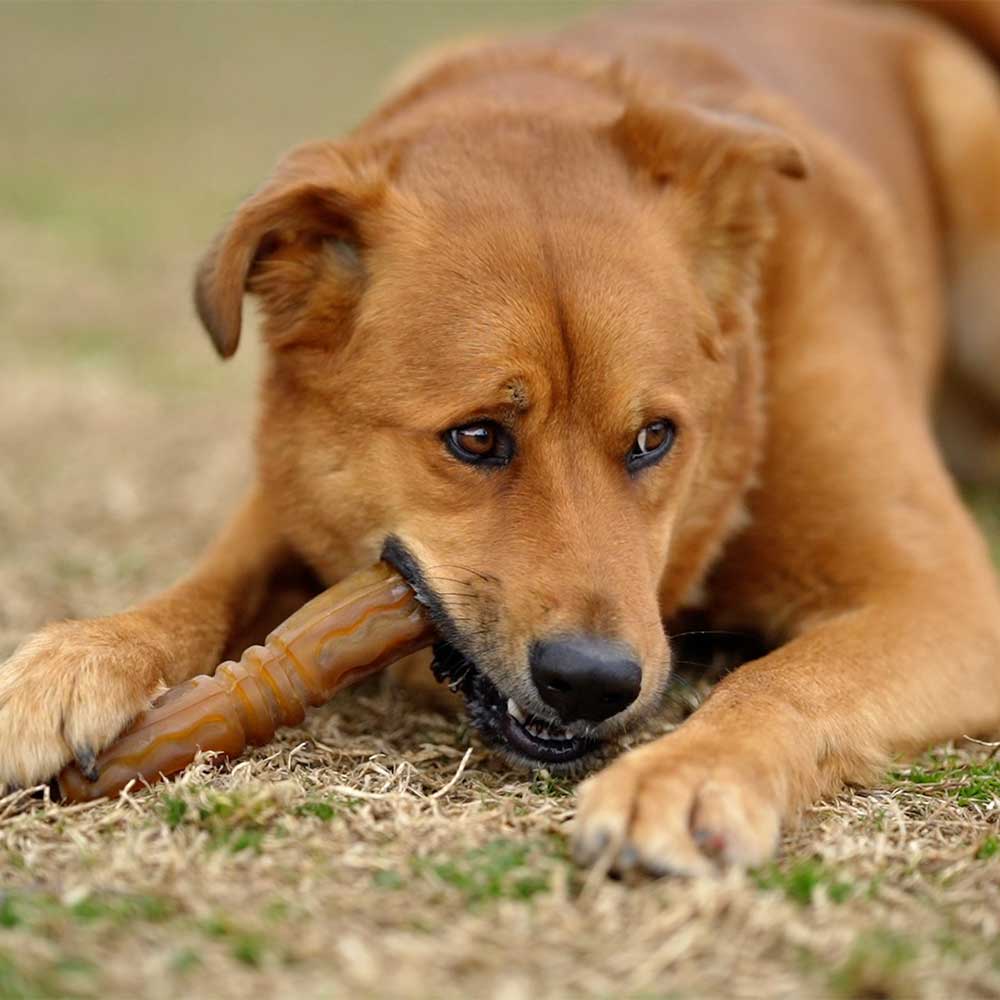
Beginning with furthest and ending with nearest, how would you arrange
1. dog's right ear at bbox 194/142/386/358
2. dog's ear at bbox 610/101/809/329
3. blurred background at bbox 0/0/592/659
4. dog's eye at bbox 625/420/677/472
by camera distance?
1. blurred background at bbox 0/0/592/659
2. dog's ear at bbox 610/101/809/329
3. dog's right ear at bbox 194/142/386/358
4. dog's eye at bbox 625/420/677/472

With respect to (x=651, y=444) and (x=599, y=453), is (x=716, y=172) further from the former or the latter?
(x=599, y=453)

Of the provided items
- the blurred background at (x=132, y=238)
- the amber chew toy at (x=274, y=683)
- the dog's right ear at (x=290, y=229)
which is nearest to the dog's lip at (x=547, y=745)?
the amber chew toy at (x=274, y=683)

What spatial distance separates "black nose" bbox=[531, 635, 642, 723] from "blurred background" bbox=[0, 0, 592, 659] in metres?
1.75

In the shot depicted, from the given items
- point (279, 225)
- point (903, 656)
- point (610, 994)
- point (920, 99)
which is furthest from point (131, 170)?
point (610, 994)

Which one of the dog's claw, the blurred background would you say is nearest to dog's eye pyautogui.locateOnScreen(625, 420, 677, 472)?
the dog's claw

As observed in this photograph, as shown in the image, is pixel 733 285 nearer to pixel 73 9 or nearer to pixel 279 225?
pixel 279 225

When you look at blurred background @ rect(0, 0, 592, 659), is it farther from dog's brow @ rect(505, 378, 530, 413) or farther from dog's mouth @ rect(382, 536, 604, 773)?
dog's brow @ rect(505, 378, 530, 413)

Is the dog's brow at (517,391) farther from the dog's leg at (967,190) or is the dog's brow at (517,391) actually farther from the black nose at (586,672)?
the dog's leg at (967,190)

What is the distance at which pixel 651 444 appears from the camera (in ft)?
10.8

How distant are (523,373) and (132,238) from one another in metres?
7.58

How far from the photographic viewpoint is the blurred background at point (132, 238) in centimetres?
526

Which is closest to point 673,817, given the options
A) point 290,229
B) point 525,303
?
→ point 525,303

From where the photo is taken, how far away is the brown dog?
2.93 metres

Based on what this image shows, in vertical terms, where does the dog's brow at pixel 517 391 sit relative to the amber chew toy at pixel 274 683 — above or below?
above
